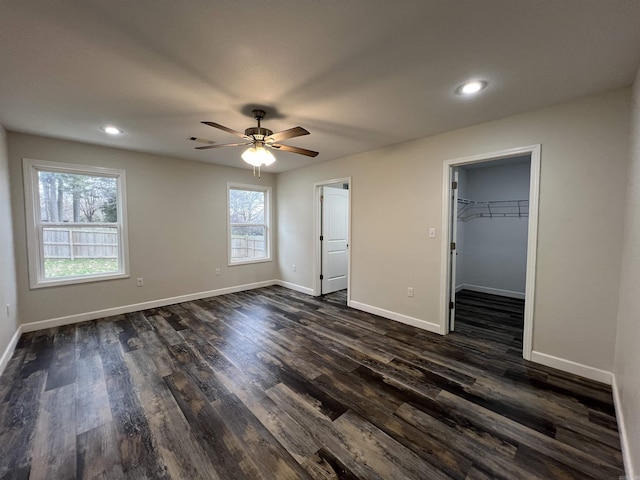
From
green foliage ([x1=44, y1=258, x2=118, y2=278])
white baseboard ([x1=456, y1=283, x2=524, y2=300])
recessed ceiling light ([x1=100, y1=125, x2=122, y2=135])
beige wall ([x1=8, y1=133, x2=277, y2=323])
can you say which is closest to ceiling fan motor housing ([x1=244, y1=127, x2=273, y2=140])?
recessed ceiling light ([x1=100, y1=125, x2=122, y2=135])

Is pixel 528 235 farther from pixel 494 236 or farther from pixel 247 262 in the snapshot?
pixel 247 262

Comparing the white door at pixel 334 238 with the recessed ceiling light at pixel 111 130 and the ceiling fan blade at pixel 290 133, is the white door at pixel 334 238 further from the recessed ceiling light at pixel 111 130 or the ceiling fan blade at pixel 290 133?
the recessed ceiling light at pixel 111 130

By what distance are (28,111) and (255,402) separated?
11.2 ft

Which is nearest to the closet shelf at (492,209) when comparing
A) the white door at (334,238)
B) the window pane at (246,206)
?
the white door at (334,238)

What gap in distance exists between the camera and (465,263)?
17.7 ft

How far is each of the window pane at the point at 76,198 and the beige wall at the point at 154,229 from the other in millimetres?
213

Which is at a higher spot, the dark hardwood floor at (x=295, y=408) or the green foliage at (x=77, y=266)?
the green foliage at (x=77, y=266)

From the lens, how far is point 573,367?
7.66ft

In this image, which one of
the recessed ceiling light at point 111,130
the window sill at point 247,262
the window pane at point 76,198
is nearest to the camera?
the recessed ceiling light at point 111,130

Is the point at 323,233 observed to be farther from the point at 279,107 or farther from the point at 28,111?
the point at 28,111

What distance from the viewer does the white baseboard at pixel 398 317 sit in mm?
3266

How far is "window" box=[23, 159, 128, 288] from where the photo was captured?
129 inches

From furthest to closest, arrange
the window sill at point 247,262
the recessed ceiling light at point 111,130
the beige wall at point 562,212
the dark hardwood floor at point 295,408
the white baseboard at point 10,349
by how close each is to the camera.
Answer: the window sill at point 247,262 → the recessed ceiling light at point 111,130 → the white baseboard at point 10,349 → the beige wall at point 562,212 → the dark hardwood floor at point 295,408

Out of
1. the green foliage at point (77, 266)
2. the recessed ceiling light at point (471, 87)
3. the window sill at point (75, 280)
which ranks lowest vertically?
the window sill at point (75, 280)
